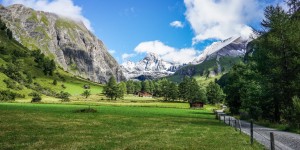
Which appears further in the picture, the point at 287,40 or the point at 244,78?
the point at 244,78

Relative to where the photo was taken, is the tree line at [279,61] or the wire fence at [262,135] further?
the tree line at [279,61]

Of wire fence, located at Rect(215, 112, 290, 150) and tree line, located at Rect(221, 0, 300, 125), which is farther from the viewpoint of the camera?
tree line, located at Rect(221, 0, 300, 125)

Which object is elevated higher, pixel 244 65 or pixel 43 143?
pixel 244 65

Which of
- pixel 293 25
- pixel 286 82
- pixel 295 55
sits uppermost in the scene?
pixel 293 25

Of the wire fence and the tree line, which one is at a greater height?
the tree line

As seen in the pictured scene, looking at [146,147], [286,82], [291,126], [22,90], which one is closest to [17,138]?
[146,147]

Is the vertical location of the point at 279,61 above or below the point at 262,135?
above

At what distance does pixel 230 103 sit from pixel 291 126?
60784mm

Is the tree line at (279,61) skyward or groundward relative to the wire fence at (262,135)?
skyward

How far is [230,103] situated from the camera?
104812mm

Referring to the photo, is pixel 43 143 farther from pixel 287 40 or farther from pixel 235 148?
pixel 287 40

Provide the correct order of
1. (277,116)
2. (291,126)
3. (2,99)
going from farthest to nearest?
(2,99) < (277,116) < (291,126)

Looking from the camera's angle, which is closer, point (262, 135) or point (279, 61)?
point (262, 135)

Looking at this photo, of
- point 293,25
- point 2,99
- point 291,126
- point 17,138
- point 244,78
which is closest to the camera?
point 17,138
